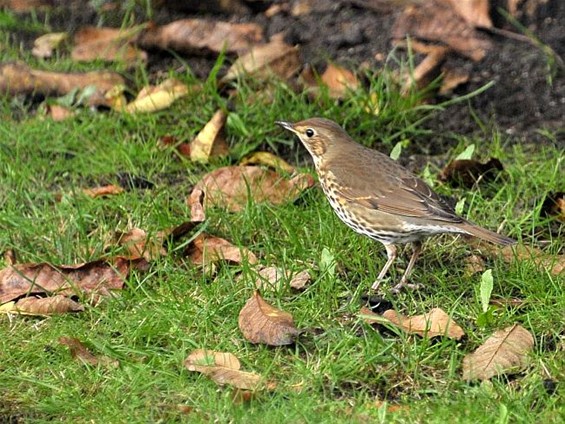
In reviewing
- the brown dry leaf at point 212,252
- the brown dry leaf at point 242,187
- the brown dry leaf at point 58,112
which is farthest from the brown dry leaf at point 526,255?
the brown dry leaf at point 58,112

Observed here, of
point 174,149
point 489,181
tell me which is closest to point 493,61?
point 489,181

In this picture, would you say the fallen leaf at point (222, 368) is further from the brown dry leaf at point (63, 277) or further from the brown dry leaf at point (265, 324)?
the brown dry leaf at point (63, 277)

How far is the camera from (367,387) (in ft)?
17.2

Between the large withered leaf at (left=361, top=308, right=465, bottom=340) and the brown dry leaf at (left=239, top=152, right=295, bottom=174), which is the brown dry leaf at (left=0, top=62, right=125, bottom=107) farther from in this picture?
the large withered leaf at (left=361, top=308, right=465, bottom=340)

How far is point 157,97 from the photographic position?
7.91 meters

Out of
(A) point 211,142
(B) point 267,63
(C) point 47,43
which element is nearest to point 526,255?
(A) point 211,142

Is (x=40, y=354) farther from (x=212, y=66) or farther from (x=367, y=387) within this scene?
(x=212, y=66)

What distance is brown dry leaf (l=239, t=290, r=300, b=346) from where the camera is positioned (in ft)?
18.1

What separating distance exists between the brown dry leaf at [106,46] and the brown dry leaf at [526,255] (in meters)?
3.15

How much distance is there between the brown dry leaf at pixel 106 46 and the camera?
8656mm

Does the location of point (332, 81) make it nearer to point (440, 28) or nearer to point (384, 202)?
point (440, 28)

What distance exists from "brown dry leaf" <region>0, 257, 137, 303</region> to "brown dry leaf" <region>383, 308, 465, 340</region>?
1.44 meters

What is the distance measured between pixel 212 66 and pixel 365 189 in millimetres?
2432

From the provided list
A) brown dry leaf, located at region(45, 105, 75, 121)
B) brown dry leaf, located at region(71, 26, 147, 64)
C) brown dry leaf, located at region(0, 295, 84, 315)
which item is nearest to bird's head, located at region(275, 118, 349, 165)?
brown dry leaf, located at region(0, 295, 84, 315)
